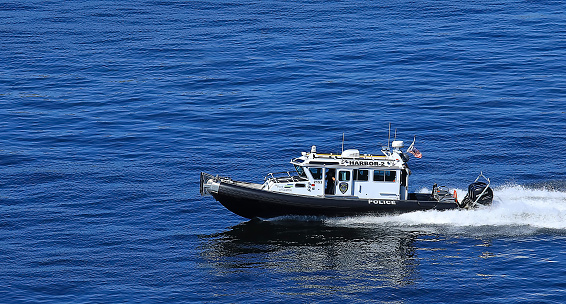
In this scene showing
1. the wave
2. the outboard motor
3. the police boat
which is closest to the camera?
the police boat

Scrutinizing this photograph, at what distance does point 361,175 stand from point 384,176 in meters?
1.11

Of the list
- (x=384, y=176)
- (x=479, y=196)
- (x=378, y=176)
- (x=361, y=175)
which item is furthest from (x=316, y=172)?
(x=479, y=196)

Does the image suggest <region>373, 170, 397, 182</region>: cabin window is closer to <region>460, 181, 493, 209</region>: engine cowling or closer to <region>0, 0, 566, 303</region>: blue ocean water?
<region>0, 0, 566, 303</region>: blue ocean water

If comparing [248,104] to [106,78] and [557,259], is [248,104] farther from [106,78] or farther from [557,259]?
[557,259]

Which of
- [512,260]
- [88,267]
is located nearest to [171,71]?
[88,267]

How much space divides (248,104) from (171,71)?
12.5m

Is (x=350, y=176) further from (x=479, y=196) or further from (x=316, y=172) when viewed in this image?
(x=479, y=196)

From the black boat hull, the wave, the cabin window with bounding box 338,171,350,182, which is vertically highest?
the cabin window with bounding box 338,171,350,182

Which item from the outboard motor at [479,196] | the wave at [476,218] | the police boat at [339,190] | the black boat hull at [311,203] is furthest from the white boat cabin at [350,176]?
the outboard motor at [479,196]

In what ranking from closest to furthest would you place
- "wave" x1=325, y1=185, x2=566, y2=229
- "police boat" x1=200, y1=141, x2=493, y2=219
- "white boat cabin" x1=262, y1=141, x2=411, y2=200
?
"white boat cabin" x1=262, y1=141, x2=411, y2=200
"police boat" x1=200, y1=141, x2=493, y2=219
"wave" x1=325, y1=185, x2=566, y2=229

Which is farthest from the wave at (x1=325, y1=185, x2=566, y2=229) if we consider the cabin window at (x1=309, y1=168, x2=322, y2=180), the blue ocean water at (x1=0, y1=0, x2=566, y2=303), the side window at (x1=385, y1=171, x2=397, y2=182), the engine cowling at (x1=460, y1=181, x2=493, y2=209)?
the cabin window at (x1=309, y1=168, x2=322, y2=180)

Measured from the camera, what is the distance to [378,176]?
4069cm

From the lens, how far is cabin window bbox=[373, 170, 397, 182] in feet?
133

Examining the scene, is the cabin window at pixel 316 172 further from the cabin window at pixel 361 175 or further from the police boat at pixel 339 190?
the cabin window at pixel 361 175
